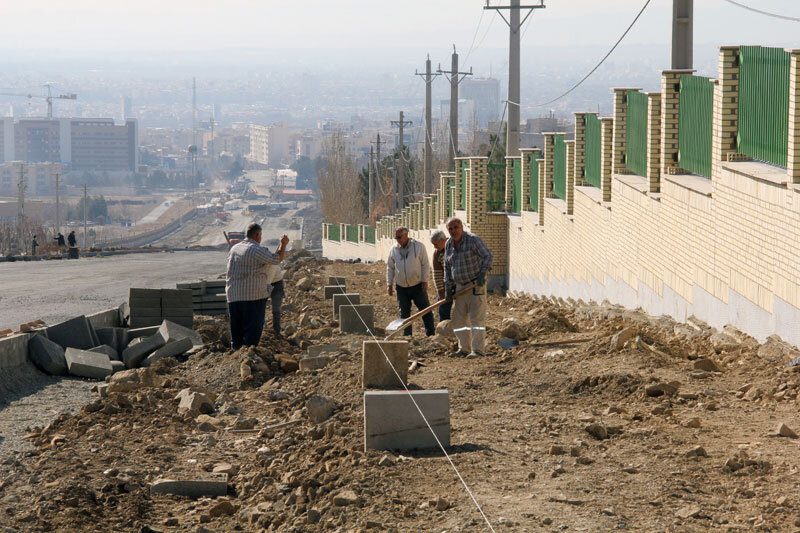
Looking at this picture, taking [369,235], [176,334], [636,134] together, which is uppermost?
[636,134]

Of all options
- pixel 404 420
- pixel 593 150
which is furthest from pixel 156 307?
pixel 404 420

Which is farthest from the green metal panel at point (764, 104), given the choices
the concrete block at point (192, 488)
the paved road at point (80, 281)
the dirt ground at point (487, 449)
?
the paved road at point (80, 281)

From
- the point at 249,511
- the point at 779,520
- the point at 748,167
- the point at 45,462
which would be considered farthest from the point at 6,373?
the point at 779,520

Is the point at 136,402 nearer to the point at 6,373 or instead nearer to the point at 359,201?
the point at 6,373

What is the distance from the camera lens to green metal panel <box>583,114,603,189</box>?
17703 millimetres

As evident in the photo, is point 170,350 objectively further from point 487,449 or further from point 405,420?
point 487,449

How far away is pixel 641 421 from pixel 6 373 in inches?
355

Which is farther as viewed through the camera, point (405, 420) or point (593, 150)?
point (593, 150)

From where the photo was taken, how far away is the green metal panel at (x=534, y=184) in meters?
22.9

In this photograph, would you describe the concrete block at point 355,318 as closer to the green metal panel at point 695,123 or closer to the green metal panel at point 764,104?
the green metal panel at point 695,123

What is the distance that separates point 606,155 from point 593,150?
147 cm

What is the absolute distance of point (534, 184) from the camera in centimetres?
2331

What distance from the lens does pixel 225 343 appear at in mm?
16281

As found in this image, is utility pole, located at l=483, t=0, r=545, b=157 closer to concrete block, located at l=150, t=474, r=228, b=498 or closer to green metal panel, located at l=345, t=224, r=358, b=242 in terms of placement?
concrete block, located at l=150, t=474, r=228, b=498
